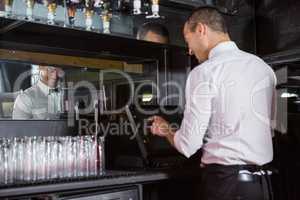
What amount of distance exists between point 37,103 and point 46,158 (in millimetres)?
547

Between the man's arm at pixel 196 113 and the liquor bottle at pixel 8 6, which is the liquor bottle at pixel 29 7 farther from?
the man's arm at pixel 196 113

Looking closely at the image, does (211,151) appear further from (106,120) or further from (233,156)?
(106,120)

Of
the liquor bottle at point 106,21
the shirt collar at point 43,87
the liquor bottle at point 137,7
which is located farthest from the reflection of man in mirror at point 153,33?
the shirt collar at point 43,87

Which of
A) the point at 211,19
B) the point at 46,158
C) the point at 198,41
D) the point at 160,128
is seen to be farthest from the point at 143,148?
the point at 211,19

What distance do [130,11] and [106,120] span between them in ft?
2.58

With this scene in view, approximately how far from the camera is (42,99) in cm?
257

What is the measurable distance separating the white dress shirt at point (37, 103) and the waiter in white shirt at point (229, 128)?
0.89 meters

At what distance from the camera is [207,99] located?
2.00m

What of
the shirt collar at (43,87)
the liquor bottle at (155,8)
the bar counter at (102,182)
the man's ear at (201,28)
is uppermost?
the liquor bottle at (155,8)

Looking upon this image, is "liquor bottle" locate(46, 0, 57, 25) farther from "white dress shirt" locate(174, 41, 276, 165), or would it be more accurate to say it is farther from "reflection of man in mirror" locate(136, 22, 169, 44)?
"white dress shirt" locate(174, 41, 276, 165)

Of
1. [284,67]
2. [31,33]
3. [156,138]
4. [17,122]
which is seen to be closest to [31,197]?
[17,122]

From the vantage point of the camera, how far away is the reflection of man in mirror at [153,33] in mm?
2949

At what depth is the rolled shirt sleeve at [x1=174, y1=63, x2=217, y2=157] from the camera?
200cm

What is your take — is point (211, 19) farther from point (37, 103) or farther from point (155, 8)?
point (37, 103)
